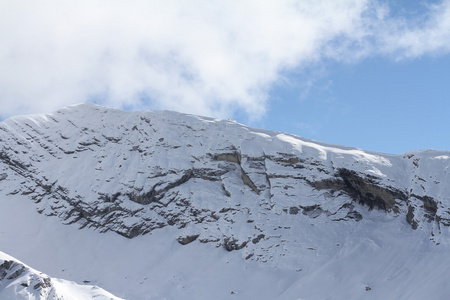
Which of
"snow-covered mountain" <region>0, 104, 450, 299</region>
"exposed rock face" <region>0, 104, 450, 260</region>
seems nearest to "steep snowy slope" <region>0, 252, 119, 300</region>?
"snow-covered mountain" <region>0, 104, 450, 299</region>

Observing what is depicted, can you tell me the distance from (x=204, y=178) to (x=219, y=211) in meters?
7.43

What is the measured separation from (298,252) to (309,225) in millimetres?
4976

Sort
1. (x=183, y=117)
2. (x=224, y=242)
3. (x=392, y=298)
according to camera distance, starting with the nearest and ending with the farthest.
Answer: (x=392, y=298), (x=224, y=242), (x=183, y=117)

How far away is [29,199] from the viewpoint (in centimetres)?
8006

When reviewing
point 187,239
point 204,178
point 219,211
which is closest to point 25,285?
point 187,239

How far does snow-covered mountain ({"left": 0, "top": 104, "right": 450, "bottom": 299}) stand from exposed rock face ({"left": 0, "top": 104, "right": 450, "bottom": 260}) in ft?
0.63

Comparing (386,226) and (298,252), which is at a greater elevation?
(386,226)

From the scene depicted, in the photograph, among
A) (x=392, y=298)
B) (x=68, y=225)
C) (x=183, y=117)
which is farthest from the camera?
(x=183, y=117)

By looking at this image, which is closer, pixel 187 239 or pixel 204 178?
pixel 187 239

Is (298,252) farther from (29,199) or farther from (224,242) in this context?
(29,199)

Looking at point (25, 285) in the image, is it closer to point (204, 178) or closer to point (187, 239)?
point (187, 239)

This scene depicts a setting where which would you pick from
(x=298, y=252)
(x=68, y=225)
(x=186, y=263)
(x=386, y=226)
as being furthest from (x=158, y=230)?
(x=386, y=226)

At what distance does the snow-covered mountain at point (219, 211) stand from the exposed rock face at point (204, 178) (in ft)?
0.63

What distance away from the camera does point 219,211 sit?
73.9 m
